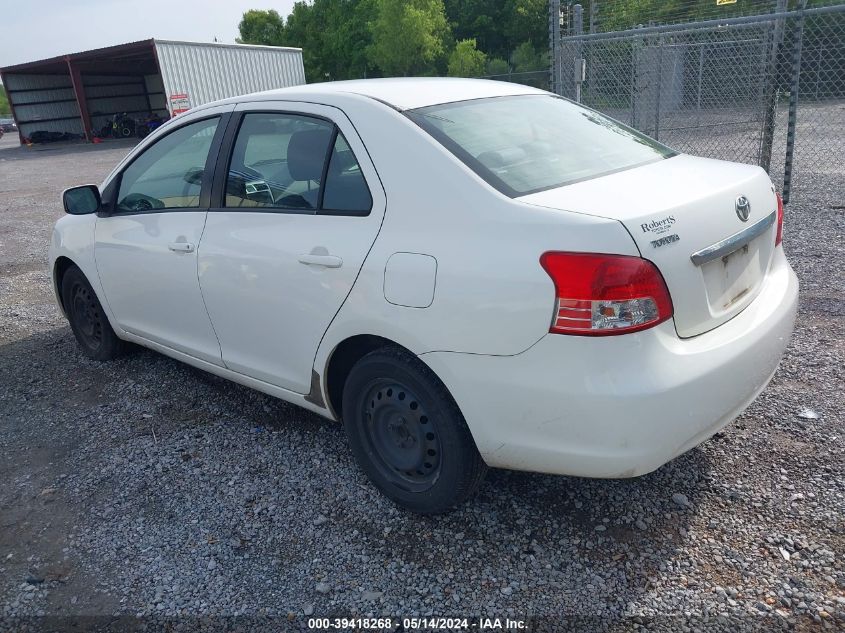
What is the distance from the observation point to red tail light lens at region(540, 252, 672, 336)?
2.23m

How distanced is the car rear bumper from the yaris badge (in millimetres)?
392

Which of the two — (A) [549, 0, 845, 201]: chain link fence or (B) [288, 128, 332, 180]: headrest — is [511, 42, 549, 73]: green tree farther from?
(B) [288, 128, 332, 180]: headrest

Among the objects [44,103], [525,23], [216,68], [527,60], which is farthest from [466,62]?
[44,103]

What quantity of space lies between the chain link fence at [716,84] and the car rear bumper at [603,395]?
5427mm

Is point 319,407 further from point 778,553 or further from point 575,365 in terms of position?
point 778,553

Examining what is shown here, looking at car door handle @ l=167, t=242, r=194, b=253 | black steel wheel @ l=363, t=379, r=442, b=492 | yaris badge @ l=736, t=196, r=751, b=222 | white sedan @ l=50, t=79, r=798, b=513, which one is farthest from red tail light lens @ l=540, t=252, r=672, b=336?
car door handle @ l=167, t=242, r=194, b=253

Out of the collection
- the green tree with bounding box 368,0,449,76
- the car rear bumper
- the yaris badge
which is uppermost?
the green tree with bounding box 368,0,449,76

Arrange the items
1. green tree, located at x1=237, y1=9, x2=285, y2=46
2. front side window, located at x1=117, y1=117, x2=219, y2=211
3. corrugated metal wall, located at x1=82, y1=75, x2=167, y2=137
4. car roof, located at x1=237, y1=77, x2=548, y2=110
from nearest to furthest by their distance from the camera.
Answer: car roof, located at x1=237, y1=77, x2=548, y2=110 → front side window, located at x1=117, y1=117, x2=219, y2=211 → corrugated metal wall, located at x1=82, y1=75, x2=167, y2=137 → green tree, located at x1=237, y1=9, x2=285, y2=46

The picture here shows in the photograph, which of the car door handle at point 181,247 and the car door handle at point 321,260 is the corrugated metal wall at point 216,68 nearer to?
the car door handle at point 181,247

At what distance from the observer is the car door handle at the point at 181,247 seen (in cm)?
358

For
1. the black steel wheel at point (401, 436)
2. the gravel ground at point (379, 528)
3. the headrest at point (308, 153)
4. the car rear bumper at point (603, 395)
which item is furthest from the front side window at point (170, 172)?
the car rear bumper at point (603, 395)

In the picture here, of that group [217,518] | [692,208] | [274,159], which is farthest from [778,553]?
[274,159]

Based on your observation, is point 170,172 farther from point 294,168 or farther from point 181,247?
point 294,168

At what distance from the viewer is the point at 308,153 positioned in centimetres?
315
